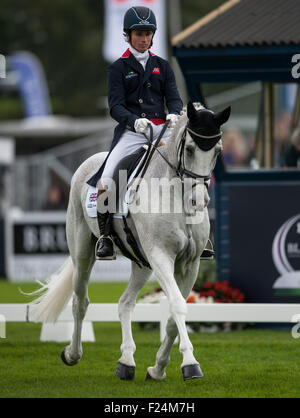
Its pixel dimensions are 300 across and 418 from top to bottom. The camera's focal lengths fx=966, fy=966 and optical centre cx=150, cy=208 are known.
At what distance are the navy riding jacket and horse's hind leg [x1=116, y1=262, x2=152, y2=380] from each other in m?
1.33

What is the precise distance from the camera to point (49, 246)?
20.3 metres

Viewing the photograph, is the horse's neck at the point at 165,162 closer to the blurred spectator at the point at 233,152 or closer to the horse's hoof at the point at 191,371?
the horse's hoof at the point at 191,371

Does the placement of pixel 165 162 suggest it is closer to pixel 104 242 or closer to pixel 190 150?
pixel 190 150

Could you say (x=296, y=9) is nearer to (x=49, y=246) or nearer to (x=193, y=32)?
(x=193, y=32)

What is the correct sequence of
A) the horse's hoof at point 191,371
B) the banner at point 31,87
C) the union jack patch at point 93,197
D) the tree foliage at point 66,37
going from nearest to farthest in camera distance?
1. the horse's hoof at point 191,371
2. the union jack patch at point 93,197
3. the banner at point 31,87
4. the tree foliage at point 66,37

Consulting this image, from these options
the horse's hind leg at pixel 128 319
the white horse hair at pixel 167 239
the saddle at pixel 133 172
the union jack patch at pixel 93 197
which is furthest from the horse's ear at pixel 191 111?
the horse's hind leg at pixel 128 319

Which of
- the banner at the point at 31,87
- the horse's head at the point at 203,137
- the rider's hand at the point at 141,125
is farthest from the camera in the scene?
the banner at the point at 31,87

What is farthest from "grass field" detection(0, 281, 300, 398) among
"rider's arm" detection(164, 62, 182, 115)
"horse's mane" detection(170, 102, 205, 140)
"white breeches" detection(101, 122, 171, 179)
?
"rider's arm" detection(164, 62, 182, 115)

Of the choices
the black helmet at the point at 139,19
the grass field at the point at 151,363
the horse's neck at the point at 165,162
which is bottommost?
the grass field at the point at 151,363

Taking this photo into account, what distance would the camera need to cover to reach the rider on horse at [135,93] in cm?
834

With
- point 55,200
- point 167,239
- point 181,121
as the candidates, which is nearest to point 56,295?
point 167,239

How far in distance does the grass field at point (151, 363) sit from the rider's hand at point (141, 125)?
2.12 m

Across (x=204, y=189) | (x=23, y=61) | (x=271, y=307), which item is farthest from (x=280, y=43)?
(x=23, y=61)
